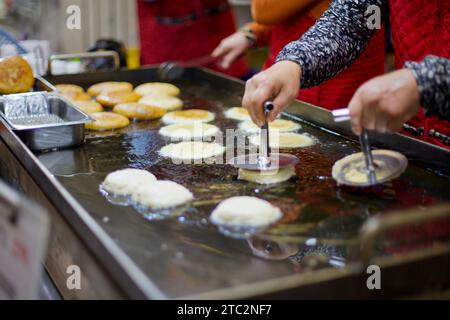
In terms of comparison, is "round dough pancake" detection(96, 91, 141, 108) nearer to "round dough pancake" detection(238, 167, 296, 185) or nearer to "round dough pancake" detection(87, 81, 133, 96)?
"round dough pancake" detection(87, 81, 133, 96)

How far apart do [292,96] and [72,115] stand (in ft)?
2.97

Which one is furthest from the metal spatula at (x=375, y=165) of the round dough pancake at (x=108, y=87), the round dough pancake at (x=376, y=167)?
the round dough pancake at (x=108, y=87)

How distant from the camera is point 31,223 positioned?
0.88m

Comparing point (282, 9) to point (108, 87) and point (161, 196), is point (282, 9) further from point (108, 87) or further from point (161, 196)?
point (161, 196)

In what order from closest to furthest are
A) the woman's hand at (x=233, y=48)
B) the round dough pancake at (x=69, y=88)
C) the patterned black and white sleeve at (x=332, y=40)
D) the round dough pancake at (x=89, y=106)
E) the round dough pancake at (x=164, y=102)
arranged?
the patterned black and white sleeve at (x=332, y=40) → the round dough pancake at (x=89, y=106) → the round dough pancake at (x=164, y=102) → the round dough pancake at (x=69, y=88) → the woman's hand at (x=233, y=48)

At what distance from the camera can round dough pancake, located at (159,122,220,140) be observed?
2387 mm

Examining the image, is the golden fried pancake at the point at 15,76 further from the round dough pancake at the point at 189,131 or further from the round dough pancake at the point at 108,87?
the round dough pancake at the point at 189,131

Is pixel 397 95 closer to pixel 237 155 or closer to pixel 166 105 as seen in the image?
pixel 237 155

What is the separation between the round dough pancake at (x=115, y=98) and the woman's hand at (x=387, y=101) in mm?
1588

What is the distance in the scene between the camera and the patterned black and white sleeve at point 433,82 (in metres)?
1.37

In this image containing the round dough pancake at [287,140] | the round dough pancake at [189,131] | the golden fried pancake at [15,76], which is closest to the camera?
the round dough pancake at [287,140]

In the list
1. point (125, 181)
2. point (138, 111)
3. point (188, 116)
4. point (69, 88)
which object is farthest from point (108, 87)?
point (125, 181)
